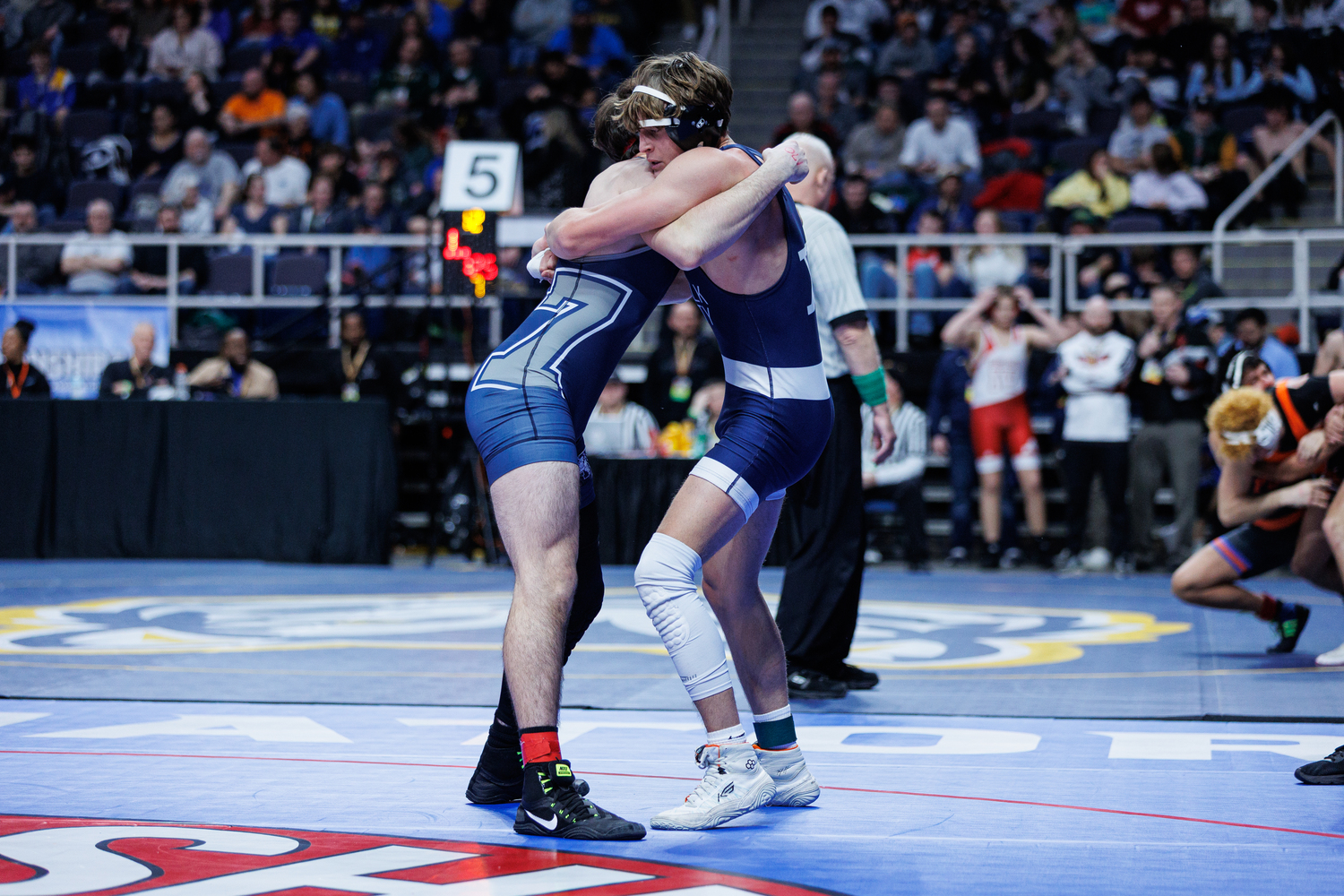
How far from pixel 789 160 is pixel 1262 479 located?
3.48 metres

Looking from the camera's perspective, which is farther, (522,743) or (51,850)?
(522,743)

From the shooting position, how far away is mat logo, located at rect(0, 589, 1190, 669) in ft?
20.0

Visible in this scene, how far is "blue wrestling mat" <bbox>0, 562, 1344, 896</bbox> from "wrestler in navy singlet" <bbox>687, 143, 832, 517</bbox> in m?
0.79

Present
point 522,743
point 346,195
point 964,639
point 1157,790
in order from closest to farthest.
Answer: point 522,743 < point 1157,790 < point 964,639 < point 346,195

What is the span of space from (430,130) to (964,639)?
951cm

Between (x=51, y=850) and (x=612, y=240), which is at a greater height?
(x=612, y=240)

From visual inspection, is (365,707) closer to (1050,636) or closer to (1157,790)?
(1157,790)

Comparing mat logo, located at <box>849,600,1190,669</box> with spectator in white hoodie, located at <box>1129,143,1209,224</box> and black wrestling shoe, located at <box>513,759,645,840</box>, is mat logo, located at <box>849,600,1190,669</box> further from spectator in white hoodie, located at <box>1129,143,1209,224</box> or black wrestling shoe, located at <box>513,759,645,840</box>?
spectator in white hoodie, located at <box>1129,143,1209,224</box>

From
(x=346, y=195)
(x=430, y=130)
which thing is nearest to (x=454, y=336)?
(x=346, y=195)

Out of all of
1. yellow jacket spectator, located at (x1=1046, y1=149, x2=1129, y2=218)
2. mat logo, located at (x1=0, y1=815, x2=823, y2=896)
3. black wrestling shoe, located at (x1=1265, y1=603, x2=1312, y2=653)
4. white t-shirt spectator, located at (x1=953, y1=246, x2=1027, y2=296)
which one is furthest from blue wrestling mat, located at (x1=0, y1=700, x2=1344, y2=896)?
yellow jacket spectator, located at (x1=1046, y1=149, x2=1129, y2=218)

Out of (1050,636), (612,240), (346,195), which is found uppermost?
(346,195)

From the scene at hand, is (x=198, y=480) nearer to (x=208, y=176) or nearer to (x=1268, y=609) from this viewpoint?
(x=208, y=176)

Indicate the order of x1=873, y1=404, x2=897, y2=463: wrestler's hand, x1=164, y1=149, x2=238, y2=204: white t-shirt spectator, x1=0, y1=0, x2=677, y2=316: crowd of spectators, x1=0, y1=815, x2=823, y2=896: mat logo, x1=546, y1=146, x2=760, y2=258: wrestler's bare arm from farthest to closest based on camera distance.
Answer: x1=164, y1=149, x2=238, y2=204: white t-shirt spectator → x1=0, y1=0, x2=677, y2=316: crowd of spectators → x1=873, y1=404, x2=897, y2=463: wrestler's hand → x1=546, y1=146, x2=760, y2=258: wrestler's bare arm → x1=0, y1=815, x2=823, y2=896: mat logo

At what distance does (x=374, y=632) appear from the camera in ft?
21.9
